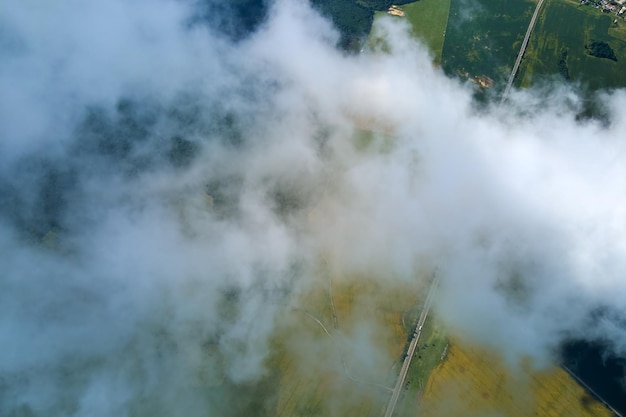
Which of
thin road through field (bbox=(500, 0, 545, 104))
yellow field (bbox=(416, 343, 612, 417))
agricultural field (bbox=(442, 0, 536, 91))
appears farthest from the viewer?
agricultural field (bbox=(442, 0, 536, 91))

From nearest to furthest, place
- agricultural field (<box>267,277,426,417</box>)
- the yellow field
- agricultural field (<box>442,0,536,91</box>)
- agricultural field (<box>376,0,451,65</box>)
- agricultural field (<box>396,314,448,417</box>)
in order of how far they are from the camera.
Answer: the yellow field
agricultural field (<box>396,314,448,417</box>)
agricultural field (<box>267,277,426,417</box>)
agricultural field (<box>442,0,536,91</box>)
agricultural field (<box>376,0,451,65</box>)

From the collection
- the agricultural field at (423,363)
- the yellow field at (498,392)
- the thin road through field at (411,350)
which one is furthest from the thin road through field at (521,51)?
the yellow field at (498,392)

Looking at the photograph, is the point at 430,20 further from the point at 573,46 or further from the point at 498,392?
the point at 498,392

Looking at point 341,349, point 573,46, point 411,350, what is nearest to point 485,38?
point 573,46

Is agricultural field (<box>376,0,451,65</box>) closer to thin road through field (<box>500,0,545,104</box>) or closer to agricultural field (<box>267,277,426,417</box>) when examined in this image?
thin road through field (<box>500,0,545,104</box>)

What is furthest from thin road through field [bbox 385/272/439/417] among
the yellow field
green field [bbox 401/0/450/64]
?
green field [bbox 401/0/450/64]

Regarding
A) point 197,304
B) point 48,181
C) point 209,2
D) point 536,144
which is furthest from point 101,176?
point 536,144
